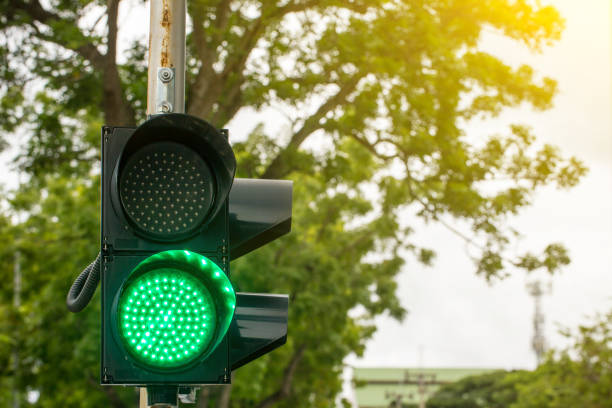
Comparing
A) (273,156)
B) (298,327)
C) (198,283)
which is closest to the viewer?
(198,283)

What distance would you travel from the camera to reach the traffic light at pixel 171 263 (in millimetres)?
3281

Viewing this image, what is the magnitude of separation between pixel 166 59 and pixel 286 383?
883 inches

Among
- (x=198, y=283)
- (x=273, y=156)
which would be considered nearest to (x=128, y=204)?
(x=198, y=283)

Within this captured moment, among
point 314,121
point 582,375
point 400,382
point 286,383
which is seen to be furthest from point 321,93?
point 400,382

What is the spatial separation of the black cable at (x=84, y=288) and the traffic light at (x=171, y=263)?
1.3 inches

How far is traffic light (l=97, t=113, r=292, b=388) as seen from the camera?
3281mm

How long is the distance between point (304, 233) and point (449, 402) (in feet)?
153

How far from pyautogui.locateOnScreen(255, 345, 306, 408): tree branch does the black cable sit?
69.8 feet

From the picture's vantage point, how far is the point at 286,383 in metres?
25.7

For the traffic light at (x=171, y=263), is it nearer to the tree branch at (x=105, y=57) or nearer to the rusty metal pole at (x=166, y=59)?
the rusty metal pole at (x=166, y=59)

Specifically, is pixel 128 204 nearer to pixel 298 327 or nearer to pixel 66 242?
pixel 66 242

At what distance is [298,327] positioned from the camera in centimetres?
2388

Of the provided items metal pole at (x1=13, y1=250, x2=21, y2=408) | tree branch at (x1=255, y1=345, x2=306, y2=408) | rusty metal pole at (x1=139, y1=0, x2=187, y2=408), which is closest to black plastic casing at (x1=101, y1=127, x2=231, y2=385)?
rusty metal pole at (x1=139, y1=0, x2=187, y2=408)

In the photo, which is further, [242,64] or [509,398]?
[509,398]
